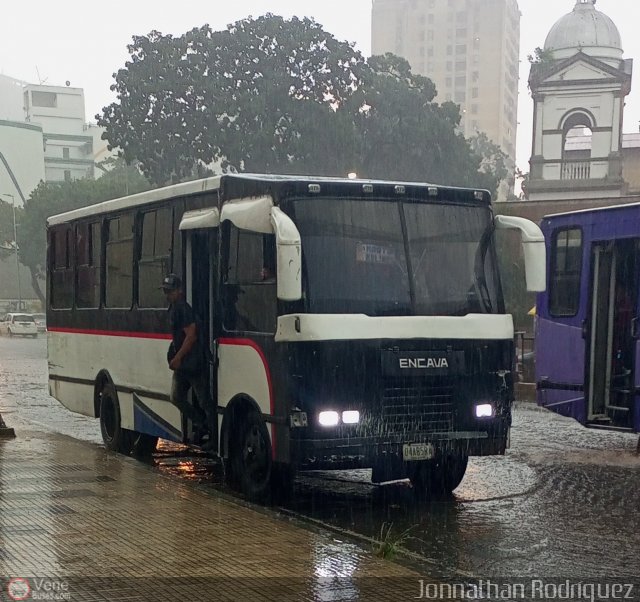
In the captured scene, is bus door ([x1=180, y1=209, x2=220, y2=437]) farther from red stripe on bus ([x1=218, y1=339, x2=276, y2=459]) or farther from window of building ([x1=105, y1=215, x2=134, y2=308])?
window of building ([x1=105, y1=215, x2=134, y2=308])

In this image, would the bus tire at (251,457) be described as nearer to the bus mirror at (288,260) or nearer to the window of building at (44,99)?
the bus mirror at (288,260)

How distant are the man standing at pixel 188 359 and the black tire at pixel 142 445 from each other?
2305 mm

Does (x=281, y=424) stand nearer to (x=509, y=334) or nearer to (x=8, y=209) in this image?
(x=509, y=334)

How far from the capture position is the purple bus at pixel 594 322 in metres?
12.4

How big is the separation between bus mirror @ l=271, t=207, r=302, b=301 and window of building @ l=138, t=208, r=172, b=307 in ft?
9.36

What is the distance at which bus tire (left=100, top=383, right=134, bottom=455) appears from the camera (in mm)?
12438

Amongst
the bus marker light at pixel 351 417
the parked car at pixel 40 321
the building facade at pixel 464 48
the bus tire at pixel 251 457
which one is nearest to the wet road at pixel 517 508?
the bus tire at pixel 251 457

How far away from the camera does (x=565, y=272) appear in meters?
13.6

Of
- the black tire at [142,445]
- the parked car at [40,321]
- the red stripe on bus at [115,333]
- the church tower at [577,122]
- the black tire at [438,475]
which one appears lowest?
the parked car at [40,321]

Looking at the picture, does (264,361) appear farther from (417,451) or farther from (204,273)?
(204,273)

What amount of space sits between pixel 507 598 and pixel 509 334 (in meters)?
3.62

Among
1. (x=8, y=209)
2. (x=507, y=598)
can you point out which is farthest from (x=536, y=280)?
(x=8, y=209)

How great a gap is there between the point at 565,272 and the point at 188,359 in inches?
222

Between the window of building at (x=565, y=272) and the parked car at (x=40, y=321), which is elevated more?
the window of building at (x=565, y=272)
